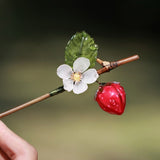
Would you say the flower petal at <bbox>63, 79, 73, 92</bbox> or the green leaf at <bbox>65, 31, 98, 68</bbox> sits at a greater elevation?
the green leaf at <bbox>65, 31, 98, 68</bbox>

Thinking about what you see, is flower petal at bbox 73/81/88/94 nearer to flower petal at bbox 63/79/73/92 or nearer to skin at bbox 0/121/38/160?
flower petal at bbox 63/79/73/92

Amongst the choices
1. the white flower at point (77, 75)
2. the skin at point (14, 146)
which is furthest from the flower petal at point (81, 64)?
the skin at point (14, 146)

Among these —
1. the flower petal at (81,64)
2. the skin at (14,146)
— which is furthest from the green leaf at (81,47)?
the skin at (14,146)

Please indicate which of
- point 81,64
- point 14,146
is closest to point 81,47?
point 81,64

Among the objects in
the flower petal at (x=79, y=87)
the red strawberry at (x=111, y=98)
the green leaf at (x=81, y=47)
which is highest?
the green leaf at (x=81, y=47)

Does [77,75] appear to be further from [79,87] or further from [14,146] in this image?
[14,146]

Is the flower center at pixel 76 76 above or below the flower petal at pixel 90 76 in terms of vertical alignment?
above

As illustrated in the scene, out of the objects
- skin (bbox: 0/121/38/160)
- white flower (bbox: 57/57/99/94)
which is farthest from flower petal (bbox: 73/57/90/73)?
skin (bbox: 0/121/38/160)

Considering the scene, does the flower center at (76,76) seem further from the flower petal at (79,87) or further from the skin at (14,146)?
the skin at (14,146)
